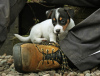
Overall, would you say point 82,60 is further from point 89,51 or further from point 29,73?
point 29,73

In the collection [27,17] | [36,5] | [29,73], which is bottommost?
[29,73]

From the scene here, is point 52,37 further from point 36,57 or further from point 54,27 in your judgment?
point 36,57

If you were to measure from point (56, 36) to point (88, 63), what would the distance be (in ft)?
2.94

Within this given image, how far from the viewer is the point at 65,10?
2.07m

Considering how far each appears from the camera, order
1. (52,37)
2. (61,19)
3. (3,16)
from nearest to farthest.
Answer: (3,16) < (61,19) < (52,37)

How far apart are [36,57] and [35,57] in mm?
16

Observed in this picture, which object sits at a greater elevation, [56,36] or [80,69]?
[56,36]

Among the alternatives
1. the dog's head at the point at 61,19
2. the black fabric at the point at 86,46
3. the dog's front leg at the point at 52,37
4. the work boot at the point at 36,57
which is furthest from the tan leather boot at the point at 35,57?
the dog's front leg at the point at 52,37

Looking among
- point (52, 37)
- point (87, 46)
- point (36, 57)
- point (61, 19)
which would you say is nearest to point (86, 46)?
point (87, 46)

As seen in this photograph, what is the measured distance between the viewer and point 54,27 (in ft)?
6.71

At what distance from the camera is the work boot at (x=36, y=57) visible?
1.45m

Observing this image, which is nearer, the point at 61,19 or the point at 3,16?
the point at 3,16

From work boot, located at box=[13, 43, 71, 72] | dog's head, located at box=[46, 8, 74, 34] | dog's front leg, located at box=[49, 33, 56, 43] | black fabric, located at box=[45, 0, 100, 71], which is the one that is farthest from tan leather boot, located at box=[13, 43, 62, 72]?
dog's front leg, located at box=[49, 33, 56, 43]

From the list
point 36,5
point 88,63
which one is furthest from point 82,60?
point 36,5
